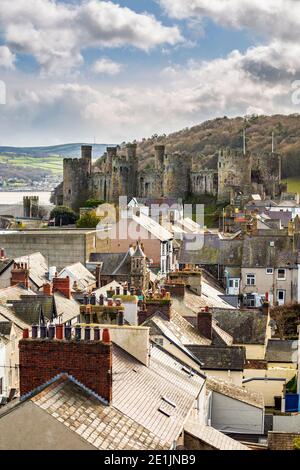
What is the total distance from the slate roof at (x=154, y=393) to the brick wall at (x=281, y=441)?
1.65m

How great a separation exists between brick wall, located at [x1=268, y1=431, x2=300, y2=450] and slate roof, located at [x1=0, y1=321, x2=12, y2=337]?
907 centimetres

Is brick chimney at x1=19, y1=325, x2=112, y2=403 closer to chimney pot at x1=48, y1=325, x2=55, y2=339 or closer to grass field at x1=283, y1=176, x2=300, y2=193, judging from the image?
chimney pot at x1=48, y1=325, x2=55, y2=339

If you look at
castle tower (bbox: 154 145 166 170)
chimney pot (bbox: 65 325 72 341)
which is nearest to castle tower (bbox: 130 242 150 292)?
chimney pot (bbox: 65 325 72 341)

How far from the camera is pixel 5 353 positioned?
74.3 feet

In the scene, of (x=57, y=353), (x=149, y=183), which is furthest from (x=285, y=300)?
(x=149, y=183)

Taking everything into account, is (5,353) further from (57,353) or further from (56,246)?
(56,246)

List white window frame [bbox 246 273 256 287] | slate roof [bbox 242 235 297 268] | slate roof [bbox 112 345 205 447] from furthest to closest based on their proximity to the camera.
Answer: slate roof [bbox 242 235 297 268]
white window frame [bbox 246 273 256 287]
slate roof [bbox 112 345 205 447]

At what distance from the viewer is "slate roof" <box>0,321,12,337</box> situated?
23.6 metres

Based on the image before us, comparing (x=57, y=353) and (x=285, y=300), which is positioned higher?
(x=57, y=353)

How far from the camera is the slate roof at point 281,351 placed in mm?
30547

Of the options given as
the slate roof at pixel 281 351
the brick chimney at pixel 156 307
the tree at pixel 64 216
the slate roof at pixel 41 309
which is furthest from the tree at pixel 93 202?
the brick chimney at pixel 156 307

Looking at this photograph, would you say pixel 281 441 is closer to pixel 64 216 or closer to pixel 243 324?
pixel 243 324

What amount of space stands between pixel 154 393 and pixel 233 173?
86.7m
